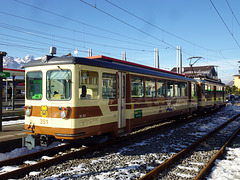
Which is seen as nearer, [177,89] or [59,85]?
[59,85]

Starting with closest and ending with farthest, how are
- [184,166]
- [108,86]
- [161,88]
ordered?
1. [184,166]
2. [108,86]
3. [161,88]

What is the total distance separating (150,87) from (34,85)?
472cm

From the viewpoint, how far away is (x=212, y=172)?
490 cm

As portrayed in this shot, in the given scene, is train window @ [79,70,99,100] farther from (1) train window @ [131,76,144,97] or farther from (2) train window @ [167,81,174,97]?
(2) train window @ [167,81,174,97]

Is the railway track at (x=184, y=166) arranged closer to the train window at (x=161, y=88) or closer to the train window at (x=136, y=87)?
the train window at (x=136, y=87)

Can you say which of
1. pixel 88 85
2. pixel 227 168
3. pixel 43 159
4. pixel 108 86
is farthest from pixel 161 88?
pixel 43 159

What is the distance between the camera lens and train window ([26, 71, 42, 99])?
6.40 m

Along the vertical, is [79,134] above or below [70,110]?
below

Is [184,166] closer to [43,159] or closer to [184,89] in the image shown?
[43,159]

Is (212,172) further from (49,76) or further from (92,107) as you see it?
(49,76)

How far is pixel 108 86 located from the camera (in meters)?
6.89

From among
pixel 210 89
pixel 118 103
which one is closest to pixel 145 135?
pixel 118 103

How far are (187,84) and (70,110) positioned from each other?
9715 millimetres

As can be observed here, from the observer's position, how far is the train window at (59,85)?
5.96m
